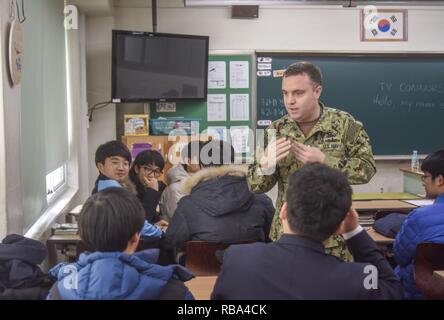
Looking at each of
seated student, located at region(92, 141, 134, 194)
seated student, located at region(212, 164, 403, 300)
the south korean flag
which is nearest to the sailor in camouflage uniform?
seated student, located at region(212, 164, 403, 300)

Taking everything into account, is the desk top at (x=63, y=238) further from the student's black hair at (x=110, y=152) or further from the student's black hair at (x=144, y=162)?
the student's black hair at (x=144, y=162)

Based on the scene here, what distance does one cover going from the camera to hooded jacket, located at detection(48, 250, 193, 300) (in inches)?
56.1

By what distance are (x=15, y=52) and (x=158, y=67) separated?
255 cm

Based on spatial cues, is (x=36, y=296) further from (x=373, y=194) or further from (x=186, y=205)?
(x=373, y=194)

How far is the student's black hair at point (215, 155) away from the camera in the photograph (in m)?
3.11

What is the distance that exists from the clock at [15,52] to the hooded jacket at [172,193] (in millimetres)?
1251

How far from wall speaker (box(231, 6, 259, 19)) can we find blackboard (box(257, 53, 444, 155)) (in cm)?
49

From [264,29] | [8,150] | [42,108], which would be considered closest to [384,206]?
[264,29]

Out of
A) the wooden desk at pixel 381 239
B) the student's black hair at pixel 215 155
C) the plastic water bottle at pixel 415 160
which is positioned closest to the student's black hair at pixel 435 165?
the wooden desk at pixel 381 239

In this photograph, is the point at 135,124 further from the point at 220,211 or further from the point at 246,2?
the point at 220,211

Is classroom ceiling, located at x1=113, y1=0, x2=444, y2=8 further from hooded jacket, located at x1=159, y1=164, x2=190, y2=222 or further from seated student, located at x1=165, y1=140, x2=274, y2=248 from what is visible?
seated student, located at x1=165, y1=140, x2=274, y2=248

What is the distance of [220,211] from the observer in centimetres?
283

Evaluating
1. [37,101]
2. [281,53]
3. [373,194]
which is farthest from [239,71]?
[37,101]

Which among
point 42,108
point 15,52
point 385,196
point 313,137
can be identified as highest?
point 15,52
